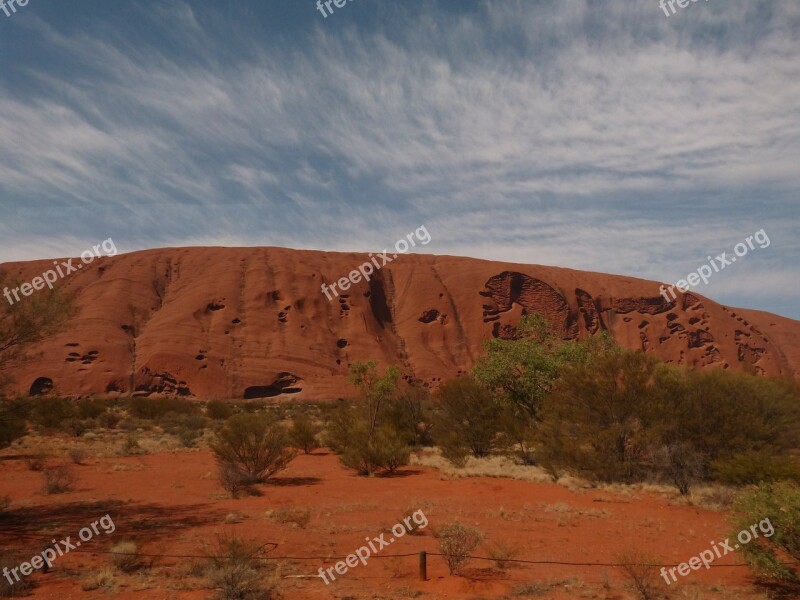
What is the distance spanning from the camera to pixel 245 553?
25.0ft

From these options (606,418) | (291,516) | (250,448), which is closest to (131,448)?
(250,448)

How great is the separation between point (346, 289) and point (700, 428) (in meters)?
59.2

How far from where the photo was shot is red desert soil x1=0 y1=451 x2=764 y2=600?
7285 mm

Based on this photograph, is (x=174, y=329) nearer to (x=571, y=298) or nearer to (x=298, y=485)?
(x=298, y=485)

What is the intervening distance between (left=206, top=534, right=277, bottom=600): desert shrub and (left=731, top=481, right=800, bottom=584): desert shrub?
22.2 feet

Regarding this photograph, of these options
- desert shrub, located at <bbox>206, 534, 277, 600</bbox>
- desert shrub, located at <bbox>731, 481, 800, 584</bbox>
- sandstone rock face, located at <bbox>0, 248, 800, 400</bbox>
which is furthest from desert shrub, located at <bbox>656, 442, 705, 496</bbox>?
sandstone rock face, located at <bbox>0, 248, 800, 400</bbox>

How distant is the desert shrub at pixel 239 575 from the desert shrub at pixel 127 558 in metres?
1.09

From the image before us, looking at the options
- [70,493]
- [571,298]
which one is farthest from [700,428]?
[571,298]

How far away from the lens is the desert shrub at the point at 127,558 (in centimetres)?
771

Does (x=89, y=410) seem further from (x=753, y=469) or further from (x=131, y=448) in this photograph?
(x=753, y=469)

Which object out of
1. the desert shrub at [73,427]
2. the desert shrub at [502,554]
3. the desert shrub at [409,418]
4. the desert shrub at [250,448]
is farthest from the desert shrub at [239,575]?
the desert shrub at [73,427]

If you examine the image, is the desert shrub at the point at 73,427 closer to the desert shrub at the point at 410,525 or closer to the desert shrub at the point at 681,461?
the desert shrub at the point at 410,525

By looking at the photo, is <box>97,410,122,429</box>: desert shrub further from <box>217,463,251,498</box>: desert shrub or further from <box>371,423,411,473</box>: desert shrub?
<box>217,463,251,498</box>: desert shrub

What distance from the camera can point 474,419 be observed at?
22.5 meters
